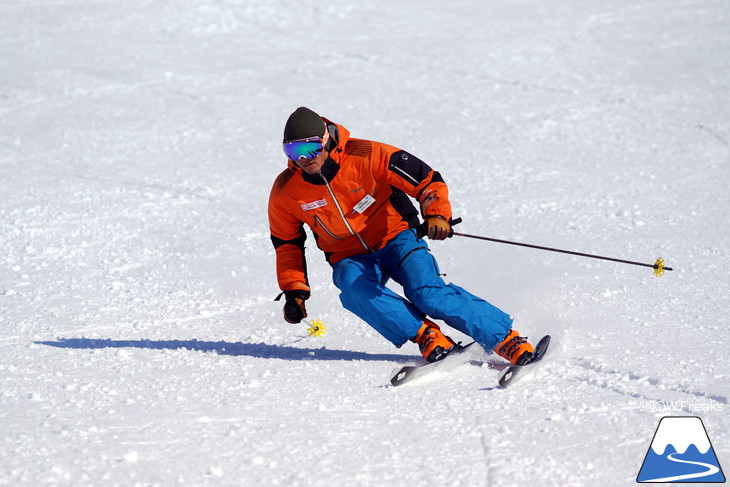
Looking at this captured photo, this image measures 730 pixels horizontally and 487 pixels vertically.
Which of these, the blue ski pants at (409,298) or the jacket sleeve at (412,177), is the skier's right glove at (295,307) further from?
the jacket sleeve at (412,177)

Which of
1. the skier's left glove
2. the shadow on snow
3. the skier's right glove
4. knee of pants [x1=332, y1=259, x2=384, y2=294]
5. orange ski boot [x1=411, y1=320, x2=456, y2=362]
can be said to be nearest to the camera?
the skier's left glove

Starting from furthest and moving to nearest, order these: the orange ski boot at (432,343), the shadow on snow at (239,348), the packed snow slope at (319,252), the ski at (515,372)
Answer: the shadow on snow at (239,348) → the orange ski boot at (432,343) → the ski at (515,372) → the packed snow slope at (319,252)

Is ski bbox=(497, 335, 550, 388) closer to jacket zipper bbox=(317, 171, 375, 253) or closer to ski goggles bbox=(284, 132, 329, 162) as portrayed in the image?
jacket zipper bbox=(317, 171, 375, 253)

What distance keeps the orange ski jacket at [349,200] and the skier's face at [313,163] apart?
0.15ft

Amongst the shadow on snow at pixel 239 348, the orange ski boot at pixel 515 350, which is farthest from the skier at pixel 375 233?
the shadow on snow at pixel 239 348

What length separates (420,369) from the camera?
443 centimetres

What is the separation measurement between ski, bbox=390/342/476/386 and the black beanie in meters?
1.28

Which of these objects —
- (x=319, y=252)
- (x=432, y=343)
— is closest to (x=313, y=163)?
(x=432, y=343)

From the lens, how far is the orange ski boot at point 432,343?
15.3 ft

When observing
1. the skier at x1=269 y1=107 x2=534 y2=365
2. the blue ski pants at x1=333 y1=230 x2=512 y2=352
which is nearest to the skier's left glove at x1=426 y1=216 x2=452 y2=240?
the skier at x1=269 y1=107 x2=534 y2=365

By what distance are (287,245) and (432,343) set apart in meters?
1.01

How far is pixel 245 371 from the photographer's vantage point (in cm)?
469

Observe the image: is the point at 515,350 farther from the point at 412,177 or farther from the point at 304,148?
the point at 304,148

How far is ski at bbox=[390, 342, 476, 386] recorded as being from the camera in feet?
14.3
